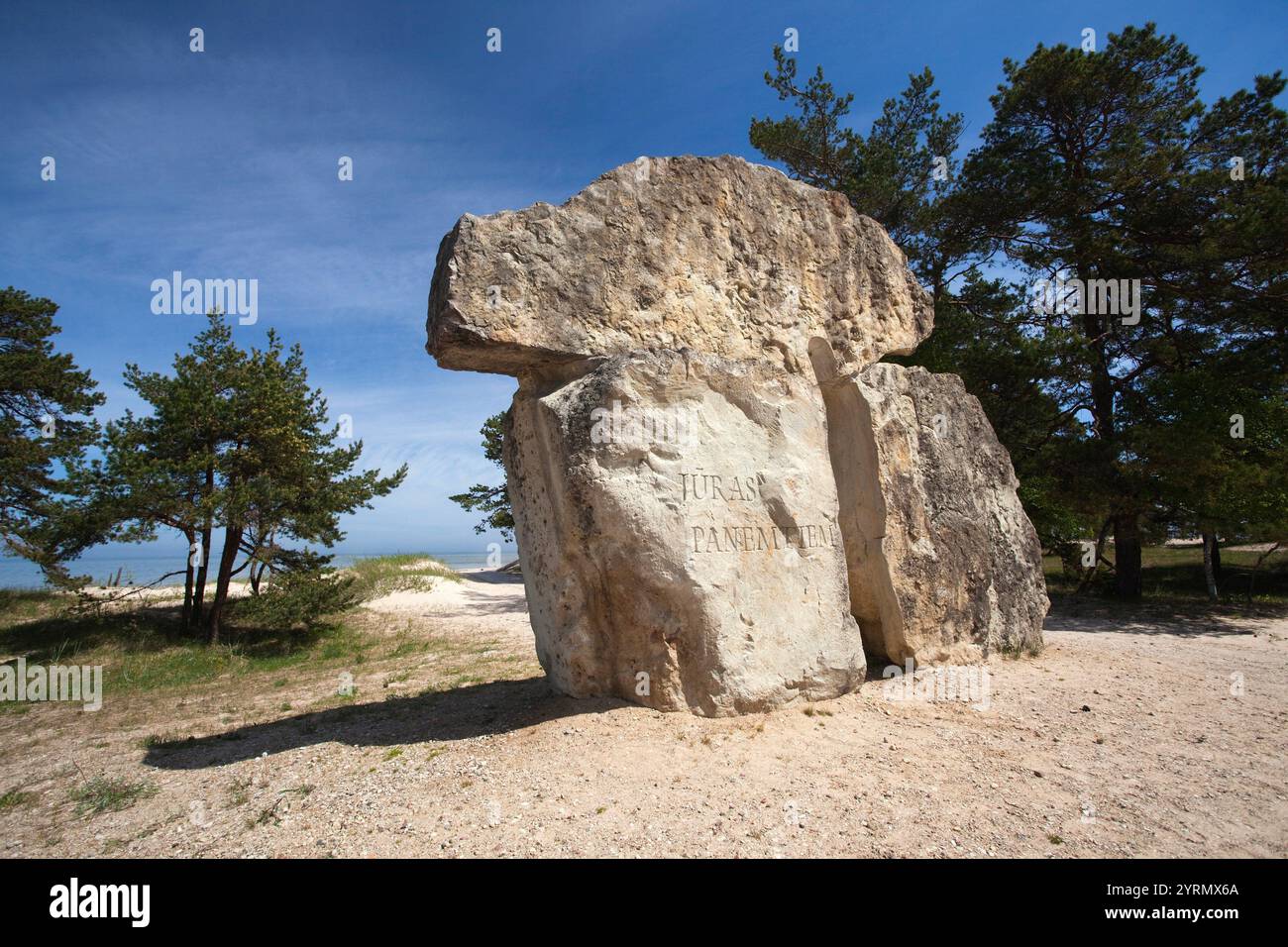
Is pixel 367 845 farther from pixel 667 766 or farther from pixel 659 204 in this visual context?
pixel 659 204

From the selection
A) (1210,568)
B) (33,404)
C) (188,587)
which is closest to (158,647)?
(188,587)

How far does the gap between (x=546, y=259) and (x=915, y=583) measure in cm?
448

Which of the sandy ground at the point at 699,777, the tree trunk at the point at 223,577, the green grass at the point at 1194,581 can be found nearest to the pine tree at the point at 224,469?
the tree trunk at the point at 223,577

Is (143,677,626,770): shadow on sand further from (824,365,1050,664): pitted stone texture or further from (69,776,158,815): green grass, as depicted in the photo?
(824,365,1050,664): pitted stone texture

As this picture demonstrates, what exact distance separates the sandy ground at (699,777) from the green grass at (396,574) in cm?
941

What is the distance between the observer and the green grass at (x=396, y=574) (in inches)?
634

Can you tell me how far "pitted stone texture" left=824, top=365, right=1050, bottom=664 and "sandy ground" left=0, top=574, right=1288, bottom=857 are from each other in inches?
27.3

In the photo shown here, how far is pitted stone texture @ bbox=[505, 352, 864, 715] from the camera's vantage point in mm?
4727

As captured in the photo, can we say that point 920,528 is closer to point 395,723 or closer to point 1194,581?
point 395,723

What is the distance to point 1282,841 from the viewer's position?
354 centimetres

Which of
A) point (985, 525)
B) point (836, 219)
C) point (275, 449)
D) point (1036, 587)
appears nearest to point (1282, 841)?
point (985, 525)

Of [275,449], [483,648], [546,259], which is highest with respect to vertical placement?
[546,259]

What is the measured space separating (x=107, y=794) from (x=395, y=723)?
1.91 meters

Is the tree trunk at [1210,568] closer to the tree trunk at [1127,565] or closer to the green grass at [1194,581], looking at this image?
the green grass at [1194,581]
